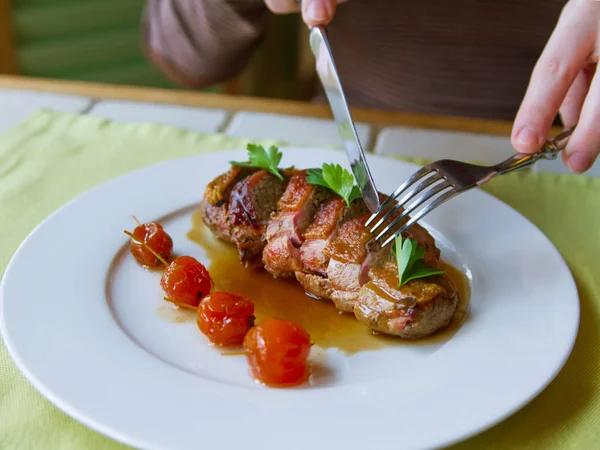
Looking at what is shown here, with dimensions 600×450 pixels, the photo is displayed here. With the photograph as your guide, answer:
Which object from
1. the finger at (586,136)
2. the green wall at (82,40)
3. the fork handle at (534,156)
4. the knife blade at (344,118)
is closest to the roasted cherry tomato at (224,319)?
the knife blade at (344,118)

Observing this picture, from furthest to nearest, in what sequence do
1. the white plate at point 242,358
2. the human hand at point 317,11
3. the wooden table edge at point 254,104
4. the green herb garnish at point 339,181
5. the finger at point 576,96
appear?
the wooden table edge at point 254,104, the finger at point 576,96, the human hand at point 317,11, the green herb garnish at point 339,181, the white plate at point 242,358

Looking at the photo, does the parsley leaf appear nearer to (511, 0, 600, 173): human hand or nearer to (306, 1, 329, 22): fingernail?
(306, 1, 329, 22): fingernail

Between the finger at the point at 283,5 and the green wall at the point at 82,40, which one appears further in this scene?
the green wall at the point at 82,40

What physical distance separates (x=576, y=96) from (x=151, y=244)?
1.29 metres

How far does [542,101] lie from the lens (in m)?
1.64

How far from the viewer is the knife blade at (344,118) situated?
1633 millimetres

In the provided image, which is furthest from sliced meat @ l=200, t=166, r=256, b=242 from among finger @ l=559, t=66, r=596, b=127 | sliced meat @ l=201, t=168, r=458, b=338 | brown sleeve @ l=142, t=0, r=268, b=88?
brown sleeve @ l=142, t=0, r=268, b=88

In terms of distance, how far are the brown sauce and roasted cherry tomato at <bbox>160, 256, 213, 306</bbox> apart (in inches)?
3.3

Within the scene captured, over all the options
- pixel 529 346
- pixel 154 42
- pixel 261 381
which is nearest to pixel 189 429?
pixel 261 381

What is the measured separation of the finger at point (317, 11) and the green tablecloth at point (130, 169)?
0.63 m

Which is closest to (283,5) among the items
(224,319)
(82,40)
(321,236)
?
(321,236)

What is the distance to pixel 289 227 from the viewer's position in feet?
5.34

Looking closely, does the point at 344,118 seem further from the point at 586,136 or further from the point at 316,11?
the point at 586,136

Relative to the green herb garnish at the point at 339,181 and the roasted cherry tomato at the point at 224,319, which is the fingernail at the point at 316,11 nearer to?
the green herb garnish at the point at 339,181
